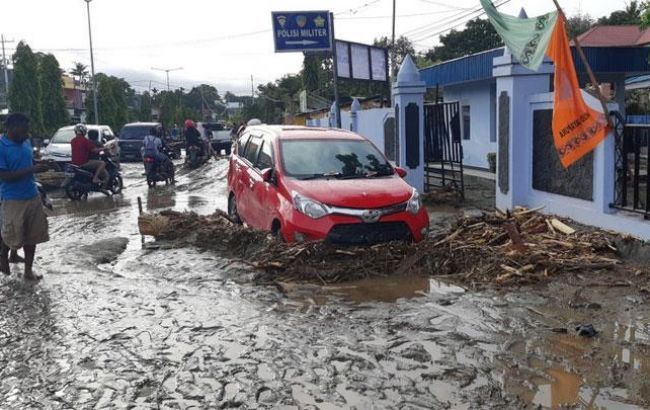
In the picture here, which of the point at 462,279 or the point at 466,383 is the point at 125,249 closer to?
the point at 462,279

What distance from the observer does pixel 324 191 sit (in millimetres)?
7309

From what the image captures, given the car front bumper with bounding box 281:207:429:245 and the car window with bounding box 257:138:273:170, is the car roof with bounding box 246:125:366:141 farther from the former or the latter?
the car front bumper with bounding box 281:207:429:245

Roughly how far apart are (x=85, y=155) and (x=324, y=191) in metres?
9.20

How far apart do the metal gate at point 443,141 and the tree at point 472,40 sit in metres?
→ 37.2

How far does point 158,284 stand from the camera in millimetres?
6945

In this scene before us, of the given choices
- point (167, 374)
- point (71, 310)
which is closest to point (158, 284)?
point (71, 310)

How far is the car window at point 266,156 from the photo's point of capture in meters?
8.47

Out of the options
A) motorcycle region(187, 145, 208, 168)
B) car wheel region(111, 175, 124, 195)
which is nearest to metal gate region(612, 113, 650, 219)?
car wheel region(111, 175, 124, 195)

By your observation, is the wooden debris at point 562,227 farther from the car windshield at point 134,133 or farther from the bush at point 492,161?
the car windshield at point 134,133

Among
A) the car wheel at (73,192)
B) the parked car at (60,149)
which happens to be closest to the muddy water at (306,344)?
the car wheel at (73,192)

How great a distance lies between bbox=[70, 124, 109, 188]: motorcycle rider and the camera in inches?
572

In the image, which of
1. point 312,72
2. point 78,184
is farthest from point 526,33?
point 312,72

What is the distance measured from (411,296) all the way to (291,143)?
3.09 m

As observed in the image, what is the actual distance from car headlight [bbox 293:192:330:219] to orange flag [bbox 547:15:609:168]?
340 cm
